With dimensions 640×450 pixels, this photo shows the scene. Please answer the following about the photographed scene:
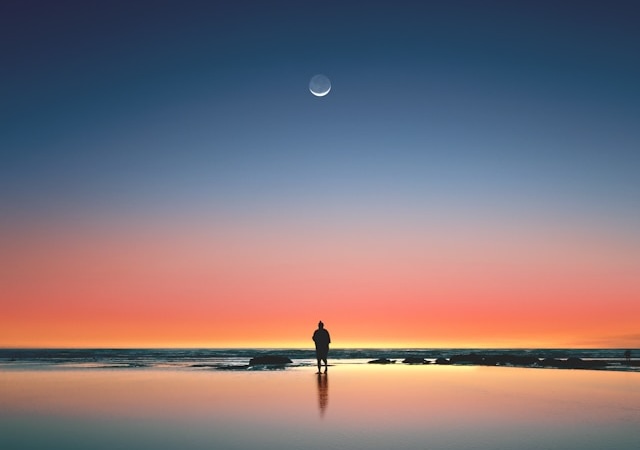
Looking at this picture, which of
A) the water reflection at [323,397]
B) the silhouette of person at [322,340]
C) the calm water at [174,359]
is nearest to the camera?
the water reflection at [323,397]

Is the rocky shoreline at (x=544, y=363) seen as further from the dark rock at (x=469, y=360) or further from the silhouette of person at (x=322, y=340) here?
the silhouette of person at (x=322, y=340)

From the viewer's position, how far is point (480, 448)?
8719mm

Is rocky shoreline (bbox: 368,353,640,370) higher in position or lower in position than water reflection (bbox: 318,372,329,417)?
higher

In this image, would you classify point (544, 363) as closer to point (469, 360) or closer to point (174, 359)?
point (469, 360)

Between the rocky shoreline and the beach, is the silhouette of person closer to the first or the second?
the beach

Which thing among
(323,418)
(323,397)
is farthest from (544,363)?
(323,418)

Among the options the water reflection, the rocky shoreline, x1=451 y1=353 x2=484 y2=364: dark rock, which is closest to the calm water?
the rocky shoreline

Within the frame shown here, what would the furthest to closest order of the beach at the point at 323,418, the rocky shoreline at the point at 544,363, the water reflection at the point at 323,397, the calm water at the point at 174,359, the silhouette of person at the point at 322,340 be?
the calm water at the point at 174,359, the rocky shoreline at the point at 544,363, the silhouette of person at the point at 322,340, the water reflection at the point at 323,397, the beach at the point at 323,418

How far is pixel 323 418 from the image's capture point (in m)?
11.7

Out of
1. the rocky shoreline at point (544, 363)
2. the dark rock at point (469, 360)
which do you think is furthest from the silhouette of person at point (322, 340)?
the dark rock at point (469, 360)

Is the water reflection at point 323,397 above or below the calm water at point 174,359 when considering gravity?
below

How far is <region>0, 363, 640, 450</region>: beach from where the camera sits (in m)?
9.33

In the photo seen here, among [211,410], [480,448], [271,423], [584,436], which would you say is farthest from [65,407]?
[584,436]

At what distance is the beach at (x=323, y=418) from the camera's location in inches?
367
